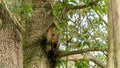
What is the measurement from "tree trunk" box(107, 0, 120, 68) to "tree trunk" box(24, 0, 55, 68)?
5.31 feet

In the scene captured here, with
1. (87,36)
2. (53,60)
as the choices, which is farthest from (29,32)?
(87,36)

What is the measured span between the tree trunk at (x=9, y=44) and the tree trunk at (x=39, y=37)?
0.62 meters

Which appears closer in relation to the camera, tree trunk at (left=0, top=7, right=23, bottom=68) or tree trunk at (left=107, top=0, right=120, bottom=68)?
tree trunk at (left=107, top=0, right=120, bottom=68)

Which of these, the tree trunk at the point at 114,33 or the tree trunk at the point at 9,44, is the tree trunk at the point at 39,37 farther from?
the tree trunk at the point at 114,33

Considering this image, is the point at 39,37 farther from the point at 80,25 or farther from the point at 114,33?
the point at 114,33

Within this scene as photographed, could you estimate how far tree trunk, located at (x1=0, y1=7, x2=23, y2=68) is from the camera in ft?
11.2

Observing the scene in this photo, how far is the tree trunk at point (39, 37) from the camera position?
13.7 ft

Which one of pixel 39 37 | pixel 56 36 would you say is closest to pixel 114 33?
pixel 56 36

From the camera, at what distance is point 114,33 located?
262cm

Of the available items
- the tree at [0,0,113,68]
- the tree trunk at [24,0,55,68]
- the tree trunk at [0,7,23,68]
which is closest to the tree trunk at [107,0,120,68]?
the tree trunk at [0,7,23,68]

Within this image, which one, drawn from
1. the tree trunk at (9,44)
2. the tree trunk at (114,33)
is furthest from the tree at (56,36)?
the tree trunk at (114,33)

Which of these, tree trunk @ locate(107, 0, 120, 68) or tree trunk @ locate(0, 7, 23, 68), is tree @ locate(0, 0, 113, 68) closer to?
tree trunk @ locate(0, 7, 23, 68)

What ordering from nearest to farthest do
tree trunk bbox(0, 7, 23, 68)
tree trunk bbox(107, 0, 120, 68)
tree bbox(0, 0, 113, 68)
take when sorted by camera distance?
tree trunk bbox(107, 0, 120, 68), tree trunk bbox(0, 7, 23, 68), tree bbox(0, 0, 113, 68)

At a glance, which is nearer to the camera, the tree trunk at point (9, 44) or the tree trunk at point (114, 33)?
the tree trunk at point (114, 33)
